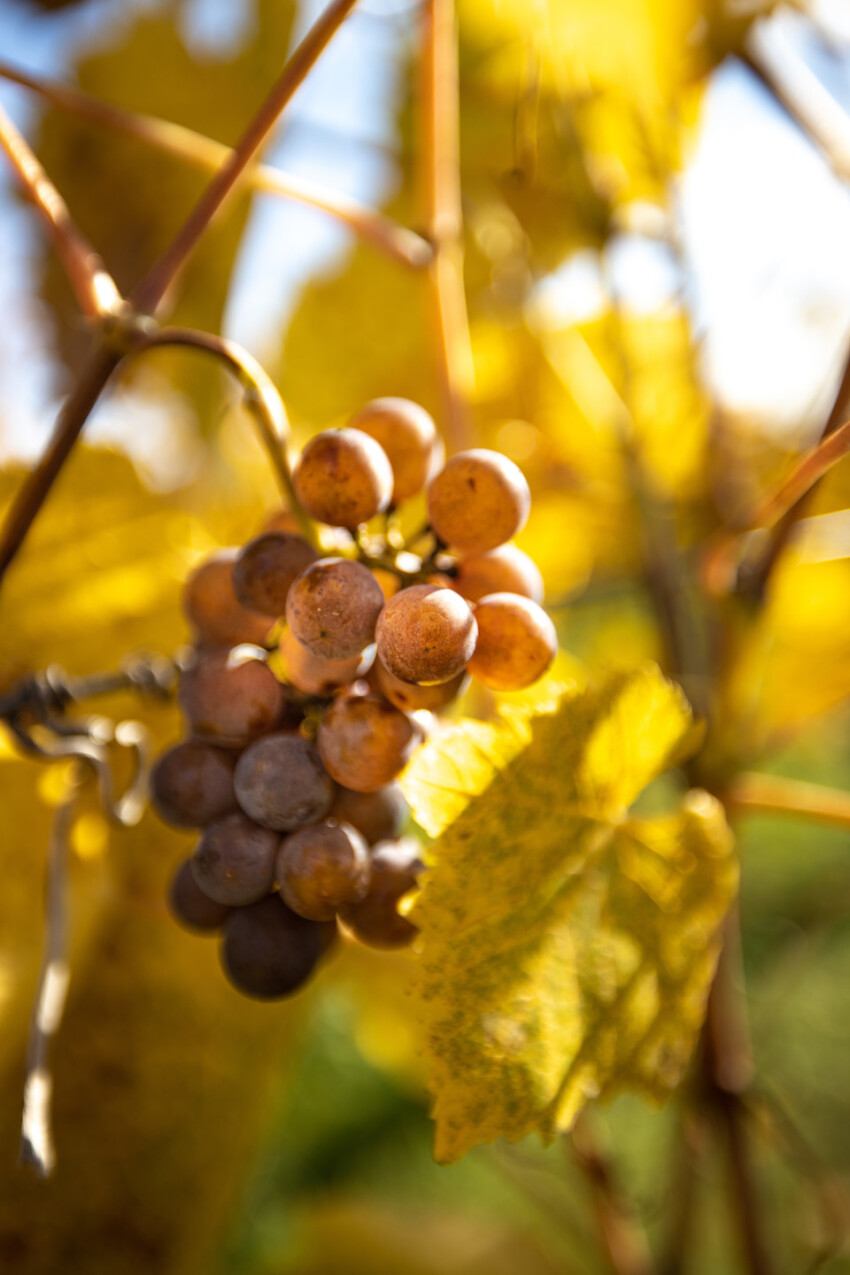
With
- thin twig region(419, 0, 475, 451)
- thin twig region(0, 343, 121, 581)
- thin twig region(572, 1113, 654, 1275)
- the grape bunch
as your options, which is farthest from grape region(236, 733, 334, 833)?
thin twig region(572, 1113, 654, 1275)

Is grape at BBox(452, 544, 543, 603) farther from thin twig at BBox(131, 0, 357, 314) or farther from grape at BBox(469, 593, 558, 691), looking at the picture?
thin twig at BBox(131, 0, 357, 314)

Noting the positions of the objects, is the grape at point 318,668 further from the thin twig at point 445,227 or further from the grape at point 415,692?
the thin twig at point 445,227

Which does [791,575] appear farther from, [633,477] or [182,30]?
[182,30]

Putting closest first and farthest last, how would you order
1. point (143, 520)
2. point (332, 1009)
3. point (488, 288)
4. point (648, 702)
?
point (648, 702)
point (143, 520)
point (488, 288)
point (332, 1009)

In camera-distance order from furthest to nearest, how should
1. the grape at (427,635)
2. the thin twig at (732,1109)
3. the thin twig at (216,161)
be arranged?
the thin twig at (732,1109) < the thin twig at (216,161) < the grape at (427,635)

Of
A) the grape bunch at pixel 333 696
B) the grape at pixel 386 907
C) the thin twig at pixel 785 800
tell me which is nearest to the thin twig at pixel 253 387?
the grape bunch at pixel 333 696

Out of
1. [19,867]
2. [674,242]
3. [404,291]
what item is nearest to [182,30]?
[404,291]

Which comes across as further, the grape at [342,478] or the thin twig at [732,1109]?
the thin twig at [732,1109]
